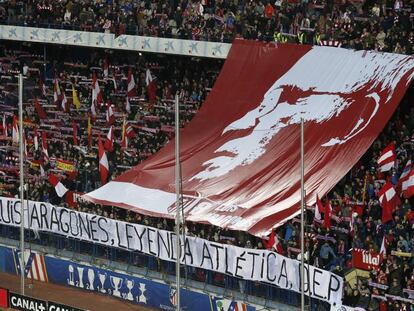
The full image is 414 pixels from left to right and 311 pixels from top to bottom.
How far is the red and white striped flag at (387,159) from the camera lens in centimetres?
3594

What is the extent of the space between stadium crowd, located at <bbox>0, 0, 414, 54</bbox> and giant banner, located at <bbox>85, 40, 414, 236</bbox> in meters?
0.66

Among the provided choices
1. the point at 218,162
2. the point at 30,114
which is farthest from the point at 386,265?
the point at 30,114

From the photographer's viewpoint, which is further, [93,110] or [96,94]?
[96,94]

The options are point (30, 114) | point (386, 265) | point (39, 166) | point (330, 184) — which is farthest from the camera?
point (30, 114)

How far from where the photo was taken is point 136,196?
4116cm

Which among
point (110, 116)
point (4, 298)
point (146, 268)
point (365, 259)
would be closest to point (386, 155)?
point (365, 259)

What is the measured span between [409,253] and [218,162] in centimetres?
882

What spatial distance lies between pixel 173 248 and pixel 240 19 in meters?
9.94

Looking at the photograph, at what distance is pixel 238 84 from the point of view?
4362 centimetres

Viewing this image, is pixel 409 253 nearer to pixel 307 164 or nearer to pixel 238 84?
A: pixel 307 164

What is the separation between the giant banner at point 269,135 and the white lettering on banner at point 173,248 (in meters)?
0.78

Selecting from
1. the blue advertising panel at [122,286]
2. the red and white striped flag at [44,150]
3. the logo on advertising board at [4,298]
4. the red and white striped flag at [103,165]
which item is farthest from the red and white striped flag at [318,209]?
the red and white striped flag at [44,150]

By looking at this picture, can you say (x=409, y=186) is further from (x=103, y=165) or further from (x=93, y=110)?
(x=93, y=110)

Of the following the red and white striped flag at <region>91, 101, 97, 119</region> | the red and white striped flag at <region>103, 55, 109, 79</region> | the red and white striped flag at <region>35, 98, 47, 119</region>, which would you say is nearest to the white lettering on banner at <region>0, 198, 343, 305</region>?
the red and white striped flag at <region>91, 101, 97, 119</region>
